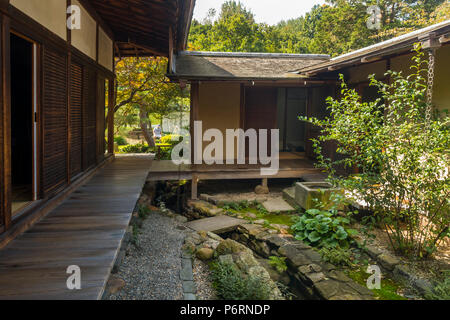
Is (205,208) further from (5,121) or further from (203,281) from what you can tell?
(5,121)

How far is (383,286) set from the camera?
438cm

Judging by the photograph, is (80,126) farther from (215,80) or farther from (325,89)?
(325,89)

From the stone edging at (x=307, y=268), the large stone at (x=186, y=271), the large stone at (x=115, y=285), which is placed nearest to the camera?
the large stone at (x=115, y=285)

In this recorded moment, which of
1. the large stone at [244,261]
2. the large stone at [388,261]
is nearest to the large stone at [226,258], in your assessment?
the large stone at [244,261]

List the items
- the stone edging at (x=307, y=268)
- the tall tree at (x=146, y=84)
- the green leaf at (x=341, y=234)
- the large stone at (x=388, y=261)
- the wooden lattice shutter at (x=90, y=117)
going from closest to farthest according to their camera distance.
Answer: the stone edging at (x=307, y=268)
the large stone at (x=388, y=261)
the green leaf at (x=341, y=234)
the wooden lattice shutter at (x=90, y=117)
the tall tree at (x=146, y=84)

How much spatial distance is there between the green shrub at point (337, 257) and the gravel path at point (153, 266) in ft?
7.03

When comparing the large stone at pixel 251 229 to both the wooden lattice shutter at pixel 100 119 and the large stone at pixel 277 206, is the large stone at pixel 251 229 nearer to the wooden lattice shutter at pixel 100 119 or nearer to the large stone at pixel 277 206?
the large stone at pixel 277 206

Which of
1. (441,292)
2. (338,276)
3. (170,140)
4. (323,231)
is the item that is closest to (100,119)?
(323,231)

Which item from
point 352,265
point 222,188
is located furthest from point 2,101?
point 222,188

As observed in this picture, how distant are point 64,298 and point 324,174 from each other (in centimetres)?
770

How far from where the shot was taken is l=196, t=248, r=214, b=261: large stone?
5.09 metres

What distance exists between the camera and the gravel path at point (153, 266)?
3.79m

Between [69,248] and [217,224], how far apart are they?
147 inches

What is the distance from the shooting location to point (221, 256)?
494cm
